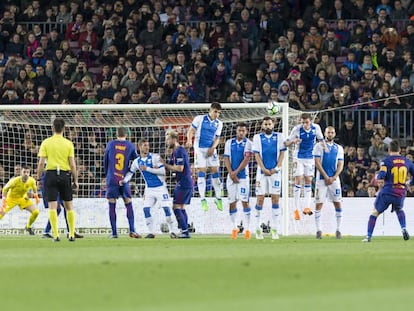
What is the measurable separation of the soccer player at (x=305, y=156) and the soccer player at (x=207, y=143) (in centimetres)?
167

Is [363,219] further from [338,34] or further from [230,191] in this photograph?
[338,34]

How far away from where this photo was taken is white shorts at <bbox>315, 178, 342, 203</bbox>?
22.9 metres

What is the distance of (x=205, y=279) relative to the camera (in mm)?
11594

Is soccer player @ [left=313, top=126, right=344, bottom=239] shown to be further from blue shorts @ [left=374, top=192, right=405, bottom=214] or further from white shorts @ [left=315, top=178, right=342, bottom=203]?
blue shorts @ [left=374, top=192, right=405, bottom=214]

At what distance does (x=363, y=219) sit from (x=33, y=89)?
400 inches

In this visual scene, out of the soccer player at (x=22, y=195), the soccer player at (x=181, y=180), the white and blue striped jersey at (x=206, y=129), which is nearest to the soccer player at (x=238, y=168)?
the white and blue striped jersey at (x=206, y=129)

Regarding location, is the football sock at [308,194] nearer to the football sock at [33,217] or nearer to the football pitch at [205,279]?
the football sock at [33,217]

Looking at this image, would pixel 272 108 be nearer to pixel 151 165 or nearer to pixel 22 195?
pixel 151 165

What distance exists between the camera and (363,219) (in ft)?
84.0

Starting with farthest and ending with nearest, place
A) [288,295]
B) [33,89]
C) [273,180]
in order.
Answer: [33,89] < [273,180] < [288,295]

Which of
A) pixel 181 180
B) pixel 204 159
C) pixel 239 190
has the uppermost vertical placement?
pixel 204 159

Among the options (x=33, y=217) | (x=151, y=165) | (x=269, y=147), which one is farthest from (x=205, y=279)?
(x=33, y=217)

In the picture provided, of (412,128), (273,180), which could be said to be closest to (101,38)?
(412,128)

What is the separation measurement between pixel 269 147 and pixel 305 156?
8.83 ft
